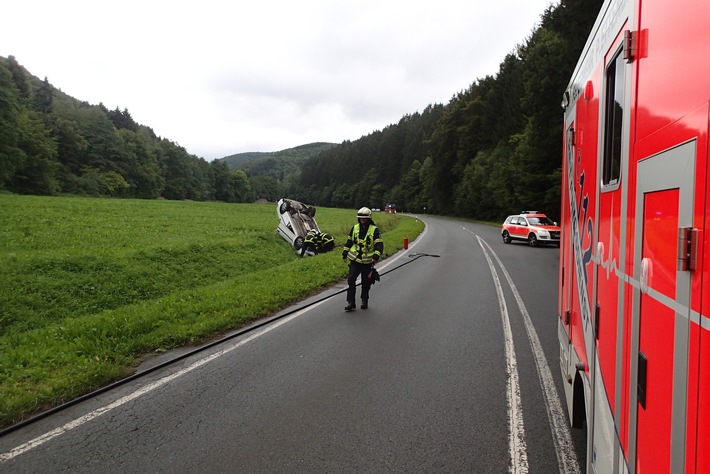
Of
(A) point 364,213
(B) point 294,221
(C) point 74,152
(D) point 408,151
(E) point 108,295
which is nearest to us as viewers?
(A) point 364,213

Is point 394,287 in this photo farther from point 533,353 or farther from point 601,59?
point 601,59

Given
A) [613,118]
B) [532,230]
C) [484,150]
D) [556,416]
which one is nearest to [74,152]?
A: [484,150]

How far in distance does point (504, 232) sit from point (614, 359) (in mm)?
25664

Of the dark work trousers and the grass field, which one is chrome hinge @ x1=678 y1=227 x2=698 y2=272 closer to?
the grass field

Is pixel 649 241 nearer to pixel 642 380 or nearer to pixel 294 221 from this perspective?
pixel 642 380

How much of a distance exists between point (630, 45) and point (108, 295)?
11279 mm

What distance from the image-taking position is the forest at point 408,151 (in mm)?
29125

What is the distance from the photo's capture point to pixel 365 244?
896 centimetres

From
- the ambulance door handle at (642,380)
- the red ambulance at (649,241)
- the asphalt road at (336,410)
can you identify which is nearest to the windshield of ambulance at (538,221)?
the asphalt road at (336,410)

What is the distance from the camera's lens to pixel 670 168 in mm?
1606

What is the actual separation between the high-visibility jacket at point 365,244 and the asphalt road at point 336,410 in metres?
1.36

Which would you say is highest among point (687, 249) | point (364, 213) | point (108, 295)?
point (364, 213)

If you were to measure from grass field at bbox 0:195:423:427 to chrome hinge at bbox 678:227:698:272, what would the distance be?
535 cm

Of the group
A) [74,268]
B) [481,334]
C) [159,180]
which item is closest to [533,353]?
[481,334]
